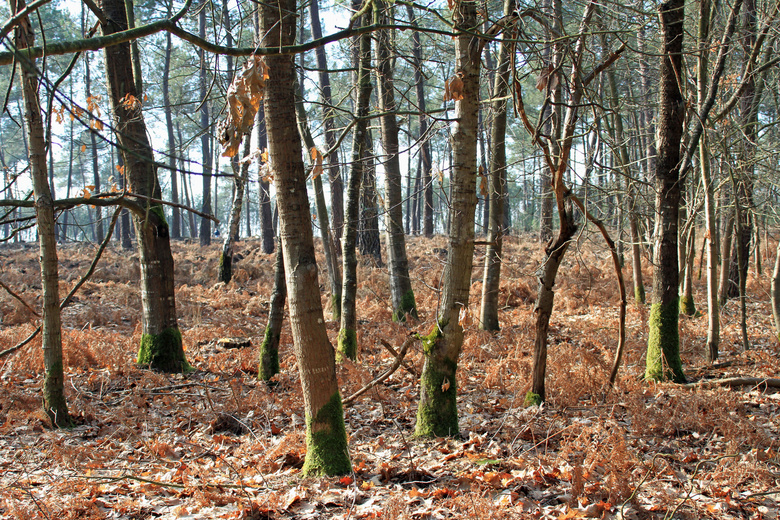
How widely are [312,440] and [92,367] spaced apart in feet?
15.1

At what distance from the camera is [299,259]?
3.38 m

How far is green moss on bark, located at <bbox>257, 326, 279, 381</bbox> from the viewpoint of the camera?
253 inches

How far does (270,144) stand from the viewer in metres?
3.37

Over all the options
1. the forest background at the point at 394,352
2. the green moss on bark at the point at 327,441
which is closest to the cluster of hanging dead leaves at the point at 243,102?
the forest background at the point at 394,352

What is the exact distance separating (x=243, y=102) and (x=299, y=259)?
120cm

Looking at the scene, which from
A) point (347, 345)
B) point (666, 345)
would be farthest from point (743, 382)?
point (347, 345)

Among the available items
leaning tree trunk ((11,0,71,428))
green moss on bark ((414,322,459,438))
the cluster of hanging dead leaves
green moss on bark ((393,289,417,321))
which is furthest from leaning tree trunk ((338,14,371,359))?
the cluster of hanging dead leaves

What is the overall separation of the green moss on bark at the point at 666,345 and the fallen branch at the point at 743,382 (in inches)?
9.5

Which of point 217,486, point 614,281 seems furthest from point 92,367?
point 614,281

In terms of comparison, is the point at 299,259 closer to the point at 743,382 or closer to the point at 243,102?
the point at 243,102

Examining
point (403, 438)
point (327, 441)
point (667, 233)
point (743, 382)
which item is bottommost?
point (743, 382)

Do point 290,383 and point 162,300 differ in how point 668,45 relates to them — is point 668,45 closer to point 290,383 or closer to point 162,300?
point 290,383

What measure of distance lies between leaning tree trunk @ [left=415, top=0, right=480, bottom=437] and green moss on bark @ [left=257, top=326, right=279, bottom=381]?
2.80 meters

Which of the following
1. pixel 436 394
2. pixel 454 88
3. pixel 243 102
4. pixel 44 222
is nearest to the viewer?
pixel 243 102
